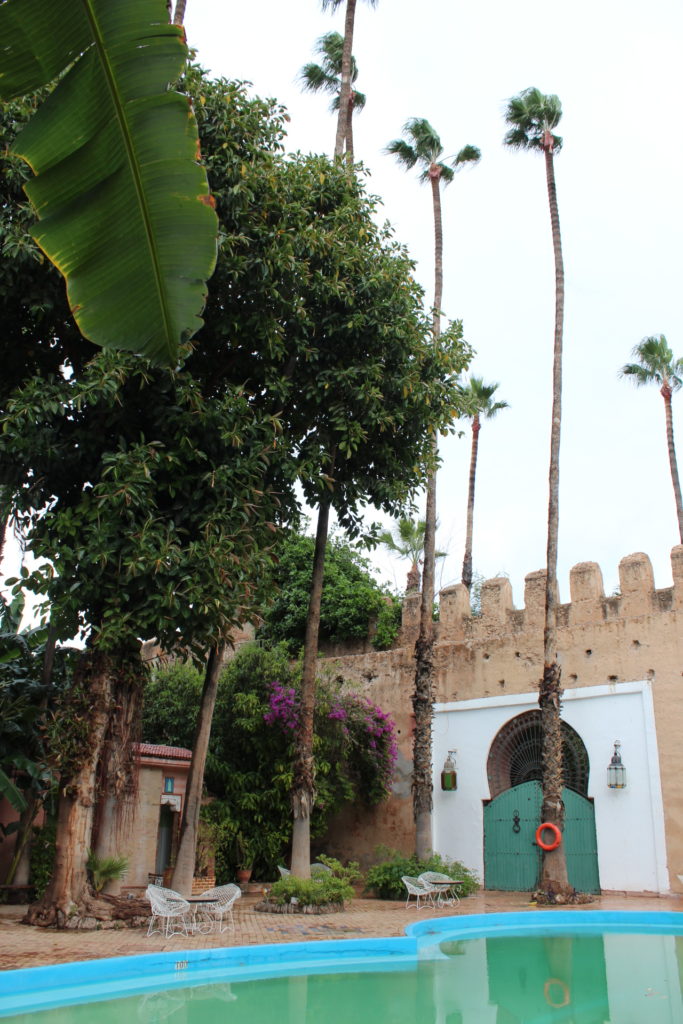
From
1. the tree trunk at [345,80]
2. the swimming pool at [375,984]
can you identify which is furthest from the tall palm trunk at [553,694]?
the tree trunk at [345,80]

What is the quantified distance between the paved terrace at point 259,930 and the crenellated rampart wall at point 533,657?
9.77 ft

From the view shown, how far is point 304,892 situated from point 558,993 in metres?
5.45

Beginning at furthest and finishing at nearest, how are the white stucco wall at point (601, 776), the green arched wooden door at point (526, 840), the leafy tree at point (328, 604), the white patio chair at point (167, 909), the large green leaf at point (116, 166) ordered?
the leafy tree at point (328, 604)
the green arched wooden door at point (526, 840)
the white stucco wall at point (601, 776)
the white patio chair at point (167, 909)
the large green leaf at point (116, 166)

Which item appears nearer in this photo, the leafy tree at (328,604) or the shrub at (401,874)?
the shrub at (401,874)

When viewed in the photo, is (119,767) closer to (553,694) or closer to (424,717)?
(424,717)

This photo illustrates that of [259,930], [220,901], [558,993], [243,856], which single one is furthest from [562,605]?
[558,993]

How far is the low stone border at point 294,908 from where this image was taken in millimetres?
13359

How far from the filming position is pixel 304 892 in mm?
13430

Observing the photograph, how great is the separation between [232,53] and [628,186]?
361 inches

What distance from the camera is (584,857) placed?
16.4 metres

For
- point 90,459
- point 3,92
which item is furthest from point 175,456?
point 3,92

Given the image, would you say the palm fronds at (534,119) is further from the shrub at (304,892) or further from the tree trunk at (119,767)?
the shrub at (304,892)

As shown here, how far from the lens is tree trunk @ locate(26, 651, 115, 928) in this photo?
1108cm

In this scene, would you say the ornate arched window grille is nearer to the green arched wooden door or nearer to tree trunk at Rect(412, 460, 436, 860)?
the green arched wooden door
